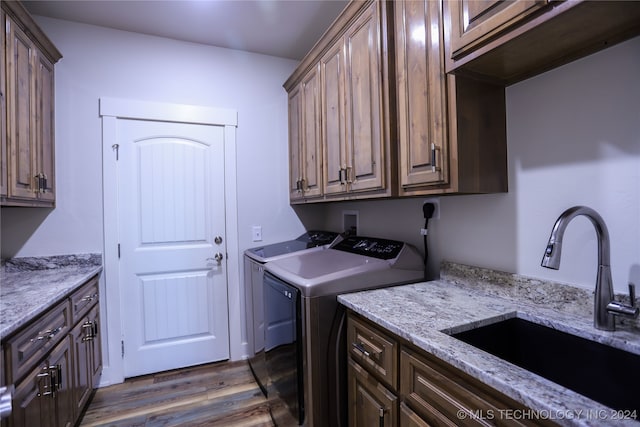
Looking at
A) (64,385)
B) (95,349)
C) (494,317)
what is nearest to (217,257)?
(95,349)

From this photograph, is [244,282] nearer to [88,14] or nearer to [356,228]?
[356,228]

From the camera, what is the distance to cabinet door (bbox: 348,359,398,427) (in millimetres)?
1067

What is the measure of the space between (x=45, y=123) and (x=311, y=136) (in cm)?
173

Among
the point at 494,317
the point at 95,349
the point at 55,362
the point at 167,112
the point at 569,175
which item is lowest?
the point at 95,349

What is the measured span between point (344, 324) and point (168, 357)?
5.75 ft

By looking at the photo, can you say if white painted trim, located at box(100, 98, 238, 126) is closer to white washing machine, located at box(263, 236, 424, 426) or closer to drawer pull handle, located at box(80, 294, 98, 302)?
drawer pull handle, located at box(80, 294, 98, 302)

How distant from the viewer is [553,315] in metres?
1.07

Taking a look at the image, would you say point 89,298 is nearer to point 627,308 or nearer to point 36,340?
point 36,340

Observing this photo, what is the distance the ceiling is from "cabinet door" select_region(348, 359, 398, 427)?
2164 millimetres

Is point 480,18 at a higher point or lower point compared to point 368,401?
higher

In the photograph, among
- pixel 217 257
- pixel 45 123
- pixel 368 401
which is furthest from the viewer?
pixel 217 257

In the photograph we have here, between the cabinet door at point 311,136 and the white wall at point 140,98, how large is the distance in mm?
465

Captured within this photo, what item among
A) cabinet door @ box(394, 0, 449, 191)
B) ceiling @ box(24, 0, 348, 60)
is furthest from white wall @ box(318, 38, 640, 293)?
ceiling @ box(24, 0, 348, 60)

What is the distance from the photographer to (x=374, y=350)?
3.72ft
